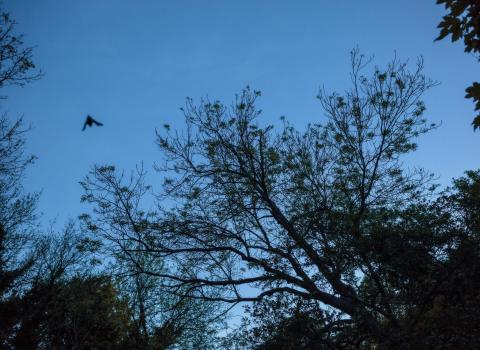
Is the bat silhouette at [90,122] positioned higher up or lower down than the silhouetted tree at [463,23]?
higher up

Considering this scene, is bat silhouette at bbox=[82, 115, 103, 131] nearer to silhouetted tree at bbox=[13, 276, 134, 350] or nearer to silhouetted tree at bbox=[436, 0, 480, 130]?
silhouetted tree at bbox=[436, 0, 480, 130]

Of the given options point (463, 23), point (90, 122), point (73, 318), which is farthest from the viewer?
point (73, 318)

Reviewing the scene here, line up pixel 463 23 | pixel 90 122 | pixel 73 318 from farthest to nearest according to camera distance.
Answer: pixel 73 318
pixel 90 122
pixel 463 23

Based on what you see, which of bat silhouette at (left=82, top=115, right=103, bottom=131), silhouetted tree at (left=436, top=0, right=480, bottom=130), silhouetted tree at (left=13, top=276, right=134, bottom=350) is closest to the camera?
silhouetted tree at (left=436, top=0, right=480, bottom=130)

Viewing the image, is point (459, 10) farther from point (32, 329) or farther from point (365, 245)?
point (32, 329)

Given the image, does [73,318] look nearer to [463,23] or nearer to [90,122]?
[90,122]

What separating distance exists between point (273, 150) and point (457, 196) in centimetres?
733

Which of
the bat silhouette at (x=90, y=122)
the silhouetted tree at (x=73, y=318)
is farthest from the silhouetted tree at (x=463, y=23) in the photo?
the silhouetted tree at (x=73, y=318)

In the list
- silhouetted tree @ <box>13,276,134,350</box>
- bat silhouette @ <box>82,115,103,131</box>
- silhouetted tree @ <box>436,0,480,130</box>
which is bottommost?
silhouetted tree @ <box>436,0,480,130</box>

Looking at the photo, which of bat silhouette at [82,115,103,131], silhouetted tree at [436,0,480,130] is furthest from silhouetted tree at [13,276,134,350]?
silhouetted tree at [436,0,480,130]

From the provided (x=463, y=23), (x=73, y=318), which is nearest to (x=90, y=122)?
(x=463, y=23)

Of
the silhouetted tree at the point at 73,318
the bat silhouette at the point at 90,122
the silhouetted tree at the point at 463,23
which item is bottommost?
the silhouetted tree at the point at 463,23

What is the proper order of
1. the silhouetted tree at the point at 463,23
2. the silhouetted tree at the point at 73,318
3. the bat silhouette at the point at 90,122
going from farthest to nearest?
the silhouetted tree at the point at 73,318 → the bat silhouette at the point at 90,122 → the silhouetted tree at the point at 463,23

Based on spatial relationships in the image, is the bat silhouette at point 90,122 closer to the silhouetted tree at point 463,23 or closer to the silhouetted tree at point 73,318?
the silhouetted tree at point 463,23
